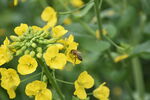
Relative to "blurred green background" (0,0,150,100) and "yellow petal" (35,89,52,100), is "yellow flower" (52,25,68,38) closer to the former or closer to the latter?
"yellow petal" (35,89,52,100)

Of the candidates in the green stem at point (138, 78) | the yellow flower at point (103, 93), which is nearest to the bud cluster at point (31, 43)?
the yellow flower at point (103, 93)

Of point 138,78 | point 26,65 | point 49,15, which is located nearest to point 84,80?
point 26,65

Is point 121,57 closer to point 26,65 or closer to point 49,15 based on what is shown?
point 49,15

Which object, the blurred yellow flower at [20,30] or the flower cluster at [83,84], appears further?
the blurred yellow flower at [20,30]

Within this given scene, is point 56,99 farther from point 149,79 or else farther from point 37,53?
point 149,79

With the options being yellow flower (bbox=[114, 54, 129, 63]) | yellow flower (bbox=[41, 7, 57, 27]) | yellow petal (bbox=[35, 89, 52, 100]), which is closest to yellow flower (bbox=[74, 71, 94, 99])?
yellow petal (bbox=[35, 89, 52, 100])

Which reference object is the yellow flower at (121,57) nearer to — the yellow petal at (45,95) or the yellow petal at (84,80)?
the yellow petal at (84,80)
